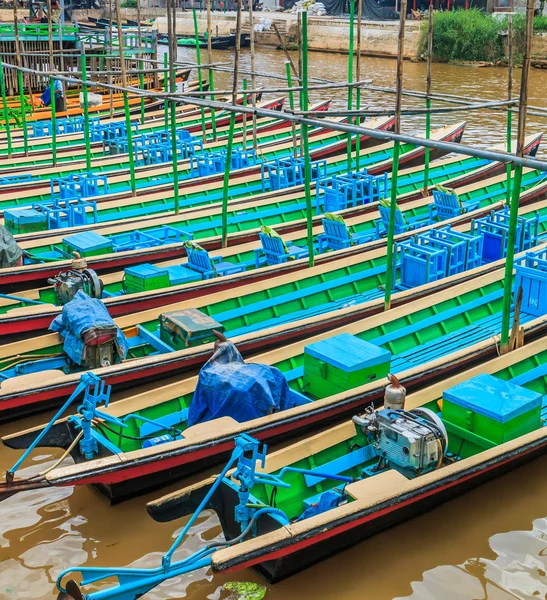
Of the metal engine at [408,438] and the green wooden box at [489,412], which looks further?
the green wooden box at [489,412]

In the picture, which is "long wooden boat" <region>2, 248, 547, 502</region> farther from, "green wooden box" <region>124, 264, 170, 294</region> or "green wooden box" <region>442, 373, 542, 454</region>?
"green wooden box" <region>124, 264, 170, 294</region>

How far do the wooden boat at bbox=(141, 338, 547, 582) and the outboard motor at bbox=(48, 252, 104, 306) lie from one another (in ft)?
16.1

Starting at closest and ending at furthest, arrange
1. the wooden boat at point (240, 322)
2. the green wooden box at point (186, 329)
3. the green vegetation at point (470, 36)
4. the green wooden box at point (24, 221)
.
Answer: the wooden boat at point (240, 322), the green wooden box at point (186, 329), the green wooden box at point (24, 221), the green vegetation at point (470, 36)

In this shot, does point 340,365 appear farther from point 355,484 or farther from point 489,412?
point 355,484

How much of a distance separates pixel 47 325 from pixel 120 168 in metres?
9.14

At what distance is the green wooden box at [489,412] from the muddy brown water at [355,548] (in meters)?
0.66

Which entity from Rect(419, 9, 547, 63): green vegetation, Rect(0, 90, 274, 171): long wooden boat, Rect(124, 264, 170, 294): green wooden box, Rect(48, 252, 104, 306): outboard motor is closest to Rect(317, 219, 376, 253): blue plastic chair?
Rect(124, 264, 170, 294): green wooden box

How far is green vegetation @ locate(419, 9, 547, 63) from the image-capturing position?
42938 millimetres

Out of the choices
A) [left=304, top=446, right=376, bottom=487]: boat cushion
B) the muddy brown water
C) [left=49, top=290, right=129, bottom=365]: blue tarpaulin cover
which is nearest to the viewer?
the muddy brown water

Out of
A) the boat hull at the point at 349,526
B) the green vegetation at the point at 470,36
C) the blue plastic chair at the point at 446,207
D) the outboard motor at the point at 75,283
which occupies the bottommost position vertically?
the boat hull at the point at 349,526

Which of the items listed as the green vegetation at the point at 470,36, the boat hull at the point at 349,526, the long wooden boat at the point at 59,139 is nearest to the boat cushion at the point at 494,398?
the boat hull at the point at 349,526

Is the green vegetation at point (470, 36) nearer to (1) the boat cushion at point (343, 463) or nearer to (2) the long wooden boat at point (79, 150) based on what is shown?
(2) the long wooden boat at point (79, 150)

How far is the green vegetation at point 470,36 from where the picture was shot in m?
42.9

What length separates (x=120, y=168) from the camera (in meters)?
20.2
